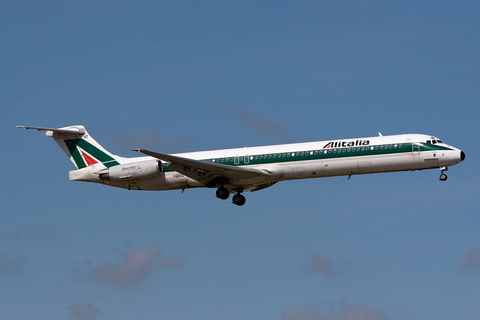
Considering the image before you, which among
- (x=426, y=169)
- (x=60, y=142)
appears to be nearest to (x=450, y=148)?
(x=426, y=169)

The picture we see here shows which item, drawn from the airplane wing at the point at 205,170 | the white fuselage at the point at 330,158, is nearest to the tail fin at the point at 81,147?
the white fuselage at the point at 330,158

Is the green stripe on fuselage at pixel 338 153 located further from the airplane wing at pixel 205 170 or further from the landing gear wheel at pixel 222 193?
the landing gear wheel at pixel 222 193

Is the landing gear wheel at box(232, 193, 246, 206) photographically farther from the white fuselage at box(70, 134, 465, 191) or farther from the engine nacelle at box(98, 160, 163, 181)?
the engine nacelle at box(98, 160, 163, 181)

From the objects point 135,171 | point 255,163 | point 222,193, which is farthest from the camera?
point 222,193

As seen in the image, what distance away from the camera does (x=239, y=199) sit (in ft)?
150

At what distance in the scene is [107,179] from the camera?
45.2 meters

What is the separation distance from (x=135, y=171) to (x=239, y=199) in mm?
6608

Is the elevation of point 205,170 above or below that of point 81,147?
below

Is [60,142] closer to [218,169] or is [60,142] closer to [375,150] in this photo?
[218,169]

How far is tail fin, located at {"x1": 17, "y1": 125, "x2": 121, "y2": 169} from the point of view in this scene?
154 feet

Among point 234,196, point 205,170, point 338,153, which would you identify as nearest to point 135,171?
point 205,170

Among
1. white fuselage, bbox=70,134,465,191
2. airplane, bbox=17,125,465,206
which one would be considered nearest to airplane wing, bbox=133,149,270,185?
airplane, bbox=17,125,465,206

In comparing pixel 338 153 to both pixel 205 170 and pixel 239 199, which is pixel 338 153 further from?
pixel 205 170

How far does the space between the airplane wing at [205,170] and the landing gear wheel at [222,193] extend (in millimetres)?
920
